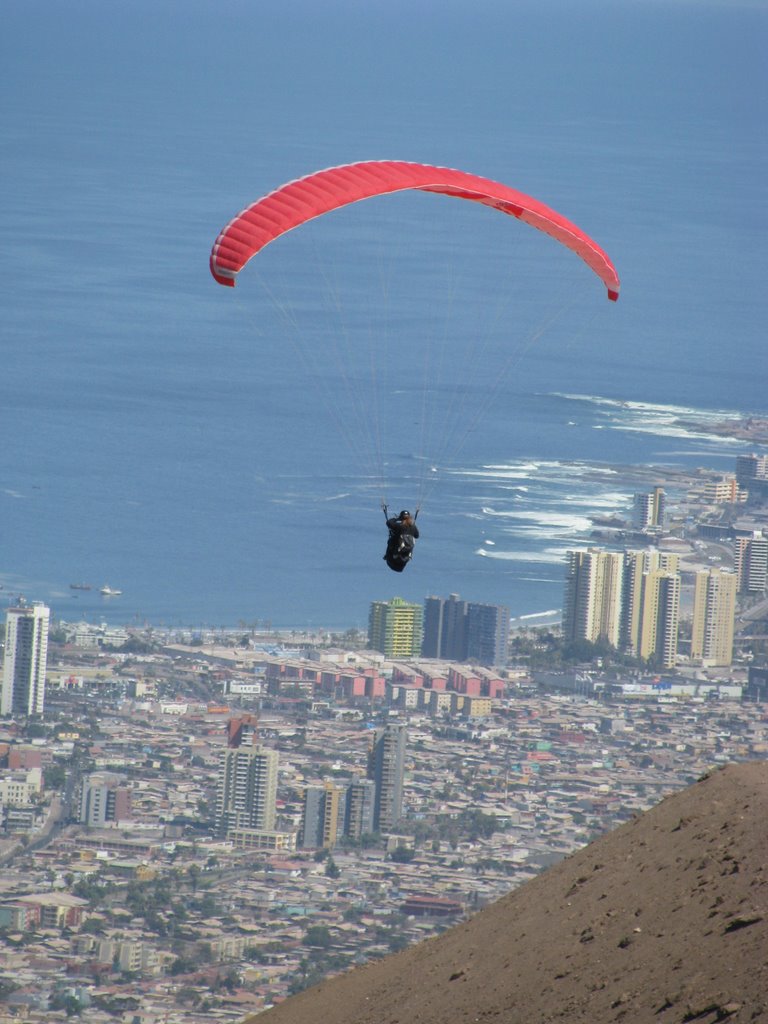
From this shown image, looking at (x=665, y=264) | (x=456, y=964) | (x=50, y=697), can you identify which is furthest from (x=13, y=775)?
(x=665, y=264)

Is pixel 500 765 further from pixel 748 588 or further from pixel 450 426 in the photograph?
pixel 450 426

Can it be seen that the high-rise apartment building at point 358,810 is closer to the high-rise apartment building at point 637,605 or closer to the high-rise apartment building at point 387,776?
the high-rise apartment building at point 387,776

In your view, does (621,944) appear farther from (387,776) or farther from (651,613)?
(651,613)

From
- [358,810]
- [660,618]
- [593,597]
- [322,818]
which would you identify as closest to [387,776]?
[358,810]

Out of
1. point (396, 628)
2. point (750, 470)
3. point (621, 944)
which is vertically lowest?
point (621, 944)

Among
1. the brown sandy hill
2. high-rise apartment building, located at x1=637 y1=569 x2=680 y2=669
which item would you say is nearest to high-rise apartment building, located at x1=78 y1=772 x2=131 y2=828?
high-rise apartment building, located at x1=637 y1=569 x2=680 y2=669

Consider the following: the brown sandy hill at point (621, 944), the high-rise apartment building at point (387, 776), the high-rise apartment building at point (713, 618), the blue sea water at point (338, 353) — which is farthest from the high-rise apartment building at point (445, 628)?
the brown sandy hill at point (621, 944)
